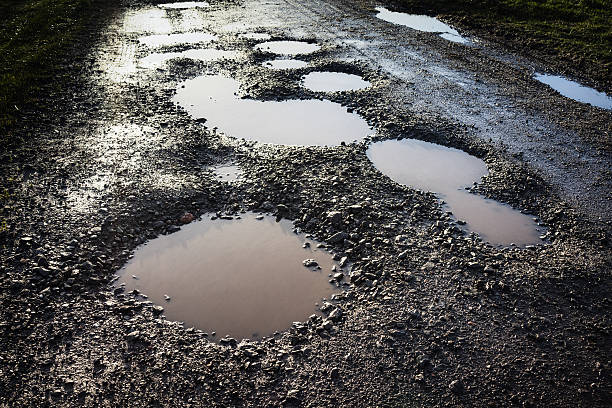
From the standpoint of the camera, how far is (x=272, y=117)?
9.12 m

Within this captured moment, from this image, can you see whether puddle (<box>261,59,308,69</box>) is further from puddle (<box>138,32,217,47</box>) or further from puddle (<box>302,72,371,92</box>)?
puddle (<box>138,32,217,47</box>)

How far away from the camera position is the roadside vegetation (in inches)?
479

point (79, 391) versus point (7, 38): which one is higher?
point (7, 38)

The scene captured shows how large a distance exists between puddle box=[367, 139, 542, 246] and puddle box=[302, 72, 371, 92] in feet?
9.30

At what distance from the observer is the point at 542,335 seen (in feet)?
15.2

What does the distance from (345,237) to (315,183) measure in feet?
4.30

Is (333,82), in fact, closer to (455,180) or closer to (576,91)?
(455,180)

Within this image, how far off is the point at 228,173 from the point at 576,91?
8.65 m

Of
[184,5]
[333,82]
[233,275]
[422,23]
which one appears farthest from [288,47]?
[233,275]

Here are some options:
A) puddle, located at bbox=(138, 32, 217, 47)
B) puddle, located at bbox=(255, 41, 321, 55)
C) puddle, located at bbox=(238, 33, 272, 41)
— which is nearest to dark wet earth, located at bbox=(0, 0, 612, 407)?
puddle, located at bbox=(255, 41, 321, 55)

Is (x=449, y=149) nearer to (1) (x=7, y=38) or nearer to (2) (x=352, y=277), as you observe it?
(2) (x=352, y=277)

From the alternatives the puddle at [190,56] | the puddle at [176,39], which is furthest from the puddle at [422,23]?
the puddle at [190,56]

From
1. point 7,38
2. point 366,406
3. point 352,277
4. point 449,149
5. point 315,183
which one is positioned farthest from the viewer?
point 7,38

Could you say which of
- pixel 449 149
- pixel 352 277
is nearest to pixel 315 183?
pixel 352 277
